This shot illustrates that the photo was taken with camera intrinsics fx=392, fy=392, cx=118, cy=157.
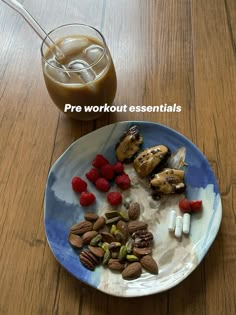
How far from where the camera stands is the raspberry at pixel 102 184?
0.64 m

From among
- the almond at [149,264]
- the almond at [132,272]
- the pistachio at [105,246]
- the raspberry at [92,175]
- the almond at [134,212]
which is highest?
the raspberry at [92,175]

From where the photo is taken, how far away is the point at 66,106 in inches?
27.5

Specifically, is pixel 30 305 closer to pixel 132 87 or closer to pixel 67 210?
pixel 67 210

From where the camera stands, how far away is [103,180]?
0.64m

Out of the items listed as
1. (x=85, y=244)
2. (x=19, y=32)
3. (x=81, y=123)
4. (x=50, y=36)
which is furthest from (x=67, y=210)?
(x=19, y=32)

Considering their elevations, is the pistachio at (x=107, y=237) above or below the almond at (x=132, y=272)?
above

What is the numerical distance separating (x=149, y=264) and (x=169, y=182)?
132 millimetres

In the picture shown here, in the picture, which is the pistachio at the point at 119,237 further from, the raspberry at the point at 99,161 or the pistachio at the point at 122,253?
the raspberry at the point at 99,161

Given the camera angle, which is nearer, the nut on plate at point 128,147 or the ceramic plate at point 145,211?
the ceramic plate at point 145,211

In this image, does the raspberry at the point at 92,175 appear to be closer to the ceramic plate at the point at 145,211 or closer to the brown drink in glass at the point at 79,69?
the ceramic plate at the point at 145,211

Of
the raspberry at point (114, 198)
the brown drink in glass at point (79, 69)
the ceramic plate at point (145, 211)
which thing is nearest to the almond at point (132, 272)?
the ceramic plate at point (145, 211)

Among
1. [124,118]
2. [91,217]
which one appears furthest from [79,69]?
[91,217]

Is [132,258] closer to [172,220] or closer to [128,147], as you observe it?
[172,220]

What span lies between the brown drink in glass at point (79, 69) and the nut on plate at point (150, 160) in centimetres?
14
